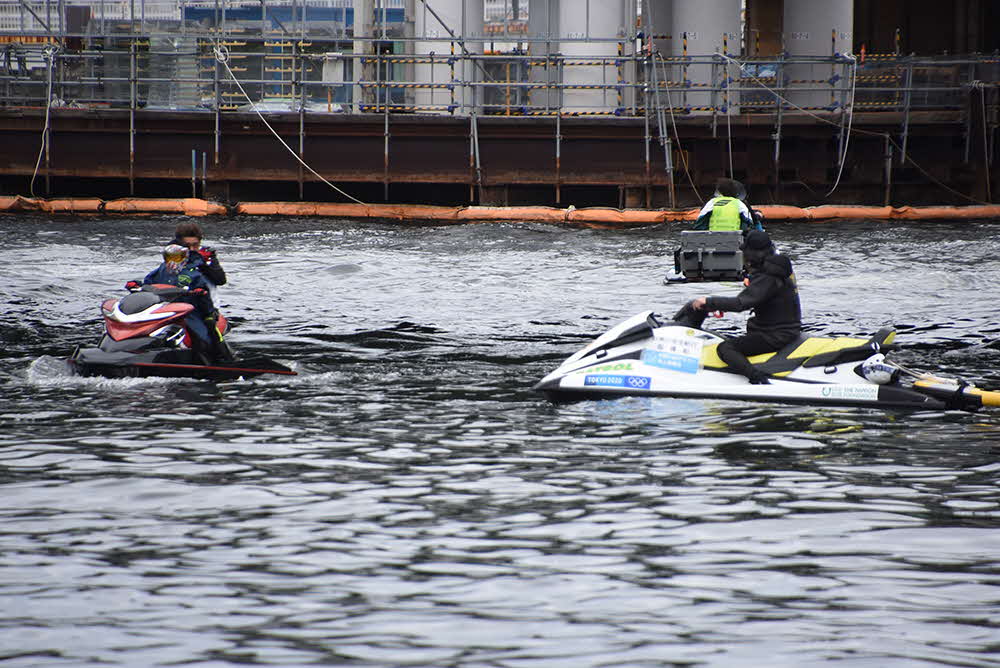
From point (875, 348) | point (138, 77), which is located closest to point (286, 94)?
point (138, 77)

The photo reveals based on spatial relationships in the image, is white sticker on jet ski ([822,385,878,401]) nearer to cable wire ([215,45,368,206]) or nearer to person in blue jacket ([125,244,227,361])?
person in blue jacket ([125,244,227,361])

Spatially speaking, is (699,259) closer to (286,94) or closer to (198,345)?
(198,345)

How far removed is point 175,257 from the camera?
13.8 meters

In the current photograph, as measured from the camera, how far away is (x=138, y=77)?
35.7m

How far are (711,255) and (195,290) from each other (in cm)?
643

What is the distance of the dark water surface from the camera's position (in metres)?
6.56

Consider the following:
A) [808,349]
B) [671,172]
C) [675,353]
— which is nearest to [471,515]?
[675,353]

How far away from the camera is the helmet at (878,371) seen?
12.6 meters

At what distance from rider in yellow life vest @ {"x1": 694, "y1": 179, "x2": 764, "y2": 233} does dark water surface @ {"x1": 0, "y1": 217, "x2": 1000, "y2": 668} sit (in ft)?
5.83

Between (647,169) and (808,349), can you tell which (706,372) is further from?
(647,169)

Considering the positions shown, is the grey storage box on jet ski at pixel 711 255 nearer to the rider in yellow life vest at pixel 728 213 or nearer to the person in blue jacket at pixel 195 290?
the rider in yellow life vest at pixel 728 213

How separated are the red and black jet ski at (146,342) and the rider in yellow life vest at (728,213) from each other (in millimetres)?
6960

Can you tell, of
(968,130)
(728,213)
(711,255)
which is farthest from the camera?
(968,130)

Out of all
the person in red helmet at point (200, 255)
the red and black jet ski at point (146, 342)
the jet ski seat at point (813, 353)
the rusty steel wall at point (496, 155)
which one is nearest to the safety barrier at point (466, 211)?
the rusty steel wall at point (496, 155)
